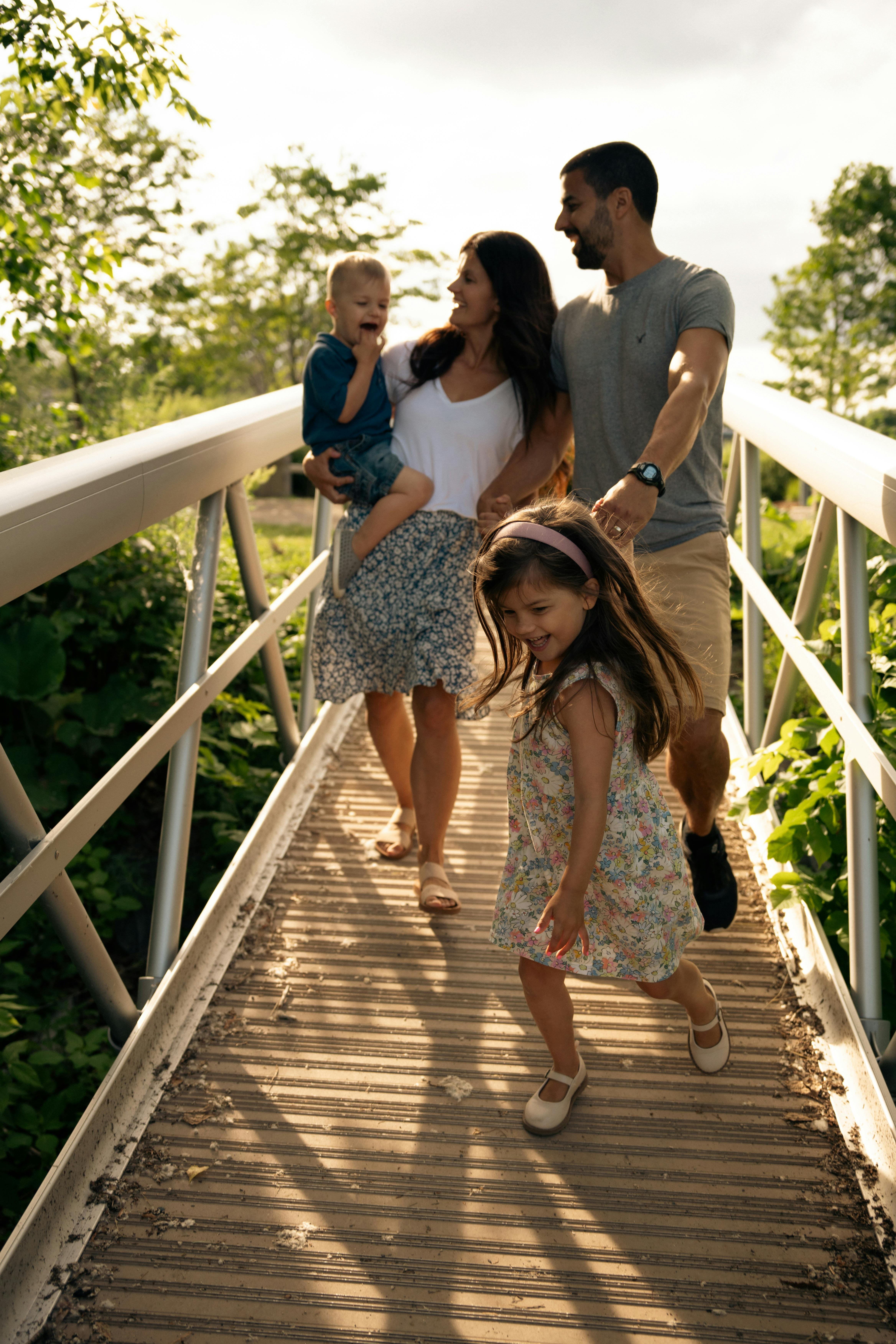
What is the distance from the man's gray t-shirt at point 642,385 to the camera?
88.3 inches

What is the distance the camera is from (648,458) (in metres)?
1.93

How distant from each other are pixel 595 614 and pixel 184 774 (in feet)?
3.07

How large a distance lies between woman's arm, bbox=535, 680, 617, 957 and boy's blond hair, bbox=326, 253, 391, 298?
1.32 m

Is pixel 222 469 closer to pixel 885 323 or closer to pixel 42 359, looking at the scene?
pixel 42 359

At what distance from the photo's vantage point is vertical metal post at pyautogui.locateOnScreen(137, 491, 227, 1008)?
1.99 m

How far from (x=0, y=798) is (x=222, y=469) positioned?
3.13 feet

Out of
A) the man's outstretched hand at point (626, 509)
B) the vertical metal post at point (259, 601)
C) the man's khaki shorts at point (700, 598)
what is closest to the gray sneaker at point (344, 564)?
the vertical metal post at point (259, 601)

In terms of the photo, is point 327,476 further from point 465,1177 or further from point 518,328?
point 465,1177

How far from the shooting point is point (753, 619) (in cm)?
291

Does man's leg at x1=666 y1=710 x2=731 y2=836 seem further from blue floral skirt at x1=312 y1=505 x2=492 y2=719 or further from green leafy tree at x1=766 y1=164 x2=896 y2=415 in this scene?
green leafy tree at x1=766 y1=164 x2=896 y2=415

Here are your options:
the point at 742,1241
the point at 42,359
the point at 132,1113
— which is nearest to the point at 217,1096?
the point at 132,1113

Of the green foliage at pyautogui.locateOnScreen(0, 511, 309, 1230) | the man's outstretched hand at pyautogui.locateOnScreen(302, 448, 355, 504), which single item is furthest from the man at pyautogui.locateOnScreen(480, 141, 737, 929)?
the green foliage at pyautogui.locateOnScreen(0, 511, 309, 1230)

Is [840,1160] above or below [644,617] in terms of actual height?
below

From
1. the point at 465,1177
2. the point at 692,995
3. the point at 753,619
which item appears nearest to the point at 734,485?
the point at 753,619
